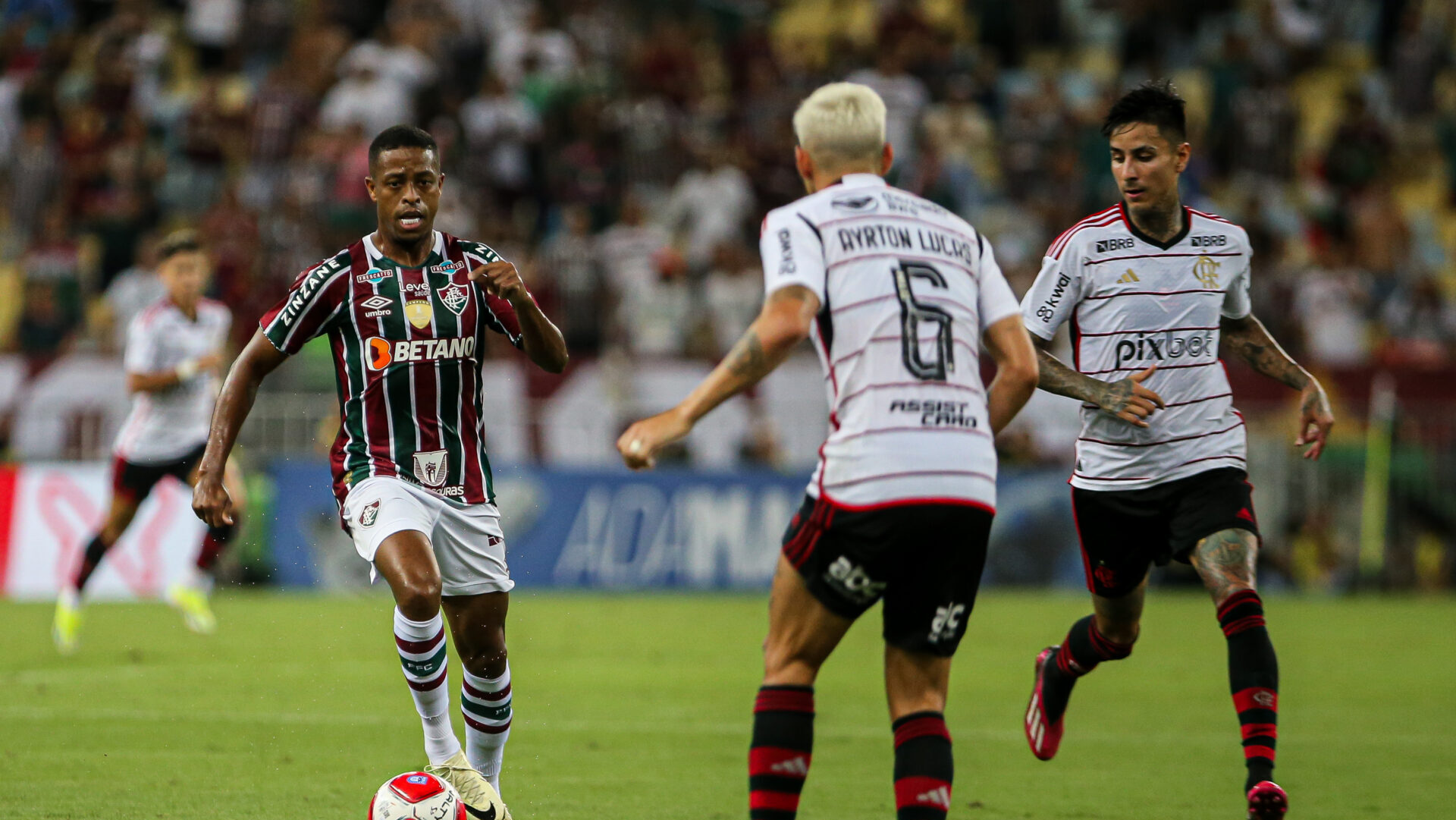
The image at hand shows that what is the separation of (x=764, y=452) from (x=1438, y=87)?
12.6 meters

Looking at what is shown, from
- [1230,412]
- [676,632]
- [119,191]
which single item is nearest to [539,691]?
[676,632]

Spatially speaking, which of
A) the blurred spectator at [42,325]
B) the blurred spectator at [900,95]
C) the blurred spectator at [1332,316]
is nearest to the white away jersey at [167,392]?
the blurred spectator at [42,325]

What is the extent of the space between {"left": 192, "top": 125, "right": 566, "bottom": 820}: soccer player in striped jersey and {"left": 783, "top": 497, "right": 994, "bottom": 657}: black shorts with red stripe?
1721 mm

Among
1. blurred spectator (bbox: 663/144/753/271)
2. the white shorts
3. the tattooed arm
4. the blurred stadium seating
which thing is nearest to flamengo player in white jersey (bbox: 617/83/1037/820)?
the white shorts

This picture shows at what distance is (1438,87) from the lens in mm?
24703

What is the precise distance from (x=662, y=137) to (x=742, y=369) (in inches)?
714

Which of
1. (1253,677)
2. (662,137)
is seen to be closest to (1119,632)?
(1253,677)

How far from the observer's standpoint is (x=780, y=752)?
4.96 metres

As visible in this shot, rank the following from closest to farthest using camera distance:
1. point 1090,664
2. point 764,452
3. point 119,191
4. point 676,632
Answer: point 1090,664, point 676,632, point 764,452, point 119,191

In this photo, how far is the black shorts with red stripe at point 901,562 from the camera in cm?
495

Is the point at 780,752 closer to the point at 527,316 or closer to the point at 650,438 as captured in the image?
the point at 650,438

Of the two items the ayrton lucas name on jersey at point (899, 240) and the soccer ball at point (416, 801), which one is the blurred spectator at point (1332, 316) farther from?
the soccer ball at point (416, 801)

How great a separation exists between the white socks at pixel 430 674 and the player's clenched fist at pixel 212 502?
749 mm

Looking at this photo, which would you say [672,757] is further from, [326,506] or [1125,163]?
[326,506]
